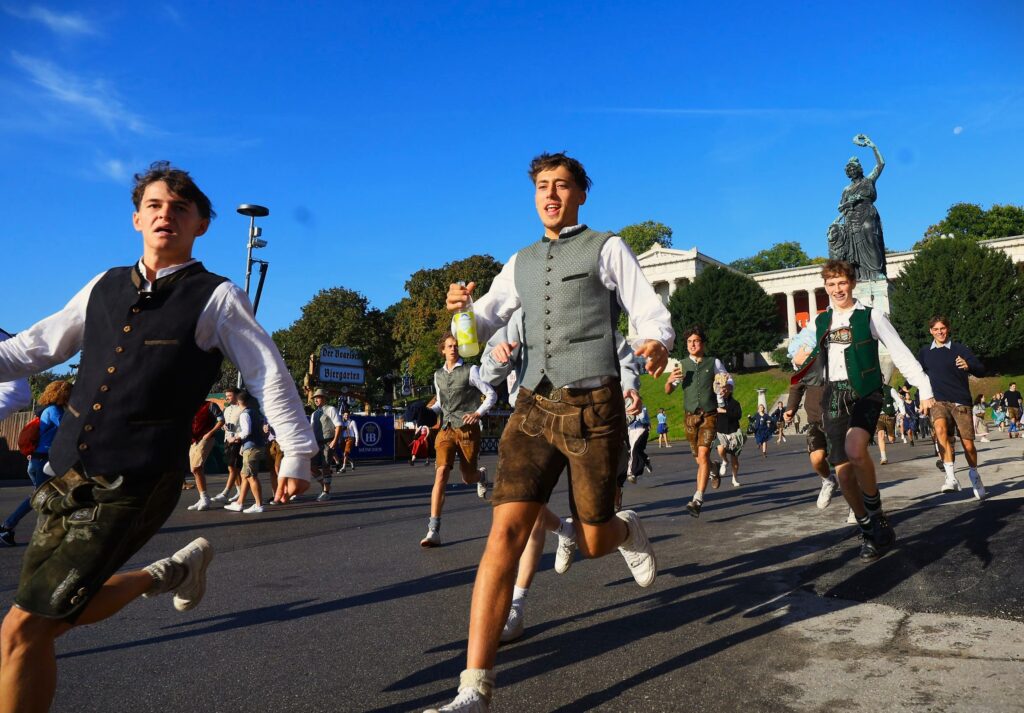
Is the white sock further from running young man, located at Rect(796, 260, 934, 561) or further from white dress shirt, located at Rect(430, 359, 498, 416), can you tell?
white dress shirt, located at Rect(430, 359, 498, 416)

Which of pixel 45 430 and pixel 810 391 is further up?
pixel 45 430

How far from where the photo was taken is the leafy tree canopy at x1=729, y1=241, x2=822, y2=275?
11025 cm

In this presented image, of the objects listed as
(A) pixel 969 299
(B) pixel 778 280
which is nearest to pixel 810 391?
(A) pixel 969 299

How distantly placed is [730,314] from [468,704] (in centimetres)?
7184

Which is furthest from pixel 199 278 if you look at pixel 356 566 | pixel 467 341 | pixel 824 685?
→ pixel 356 566

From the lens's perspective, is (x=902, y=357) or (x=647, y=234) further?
(x=647, y=234)

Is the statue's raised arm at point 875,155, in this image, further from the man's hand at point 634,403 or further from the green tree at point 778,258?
the green tree at point 778,258

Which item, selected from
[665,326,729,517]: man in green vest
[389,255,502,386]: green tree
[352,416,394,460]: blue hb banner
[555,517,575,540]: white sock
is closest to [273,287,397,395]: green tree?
[389,255,502,386]: green tree

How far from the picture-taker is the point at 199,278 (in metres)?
2.91

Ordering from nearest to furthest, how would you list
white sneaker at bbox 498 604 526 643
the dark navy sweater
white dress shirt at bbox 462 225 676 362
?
white dress shirt at bbox 462 225 676 362 < white sneaker at bbox 498 604 526 643 < the dark navy sweater

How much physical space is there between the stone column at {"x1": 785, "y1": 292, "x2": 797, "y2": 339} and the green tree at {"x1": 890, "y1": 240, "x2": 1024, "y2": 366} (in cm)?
2767

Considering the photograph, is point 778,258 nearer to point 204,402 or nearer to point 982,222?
point 982,222

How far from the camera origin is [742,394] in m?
60.0

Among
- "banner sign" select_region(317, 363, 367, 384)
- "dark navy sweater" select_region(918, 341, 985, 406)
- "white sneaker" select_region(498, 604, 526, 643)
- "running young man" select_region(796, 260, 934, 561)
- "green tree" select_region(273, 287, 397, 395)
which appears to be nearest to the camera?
"white sneaker" select_region(498, 604, 526, 643)
